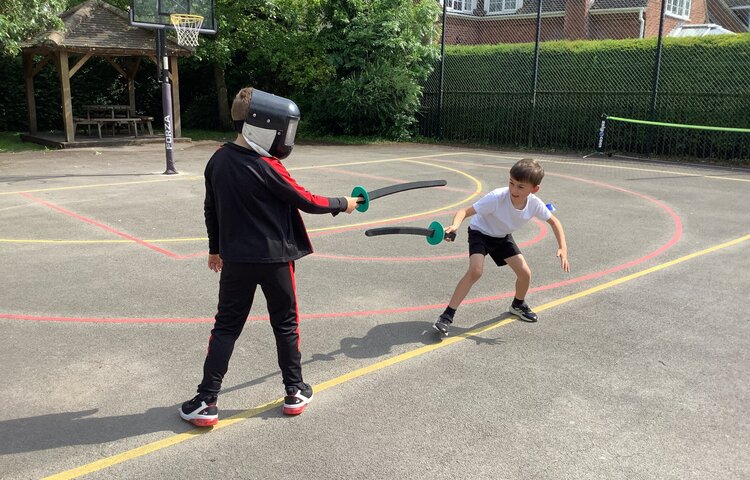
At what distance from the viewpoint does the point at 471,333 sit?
199 inches

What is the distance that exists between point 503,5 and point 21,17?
24089 millimetres

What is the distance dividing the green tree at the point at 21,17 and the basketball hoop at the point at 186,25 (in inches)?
158

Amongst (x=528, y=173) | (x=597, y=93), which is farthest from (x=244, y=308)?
(x=597, y=93)

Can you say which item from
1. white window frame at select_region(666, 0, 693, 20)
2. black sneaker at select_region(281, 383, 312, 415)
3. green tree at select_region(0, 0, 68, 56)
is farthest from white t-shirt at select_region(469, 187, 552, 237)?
white window frame at select_region(666, 0, 693, 20)

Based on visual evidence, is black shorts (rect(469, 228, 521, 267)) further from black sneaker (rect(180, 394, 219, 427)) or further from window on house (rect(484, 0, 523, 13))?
window on house (rect(484, 0, 523, 13))

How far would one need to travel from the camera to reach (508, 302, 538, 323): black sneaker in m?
5.33

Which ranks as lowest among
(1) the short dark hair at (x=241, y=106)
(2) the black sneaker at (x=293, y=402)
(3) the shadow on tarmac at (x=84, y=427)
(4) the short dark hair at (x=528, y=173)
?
(3) the shadow on tarmac at (x=84, y=427)

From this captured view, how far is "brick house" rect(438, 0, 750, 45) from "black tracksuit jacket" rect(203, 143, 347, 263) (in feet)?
98.5

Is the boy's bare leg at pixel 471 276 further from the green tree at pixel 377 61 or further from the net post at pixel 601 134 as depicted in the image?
the green tree at pixel 377 61

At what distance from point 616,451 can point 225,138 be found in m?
22.2

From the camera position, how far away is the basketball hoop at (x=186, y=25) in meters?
14.5

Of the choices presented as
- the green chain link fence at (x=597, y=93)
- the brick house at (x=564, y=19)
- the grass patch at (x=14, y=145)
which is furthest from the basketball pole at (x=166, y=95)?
the brick house at (x=564, y=19)

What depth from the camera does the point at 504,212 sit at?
503 cm

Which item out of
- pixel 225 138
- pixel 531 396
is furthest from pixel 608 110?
pixel 531 396
